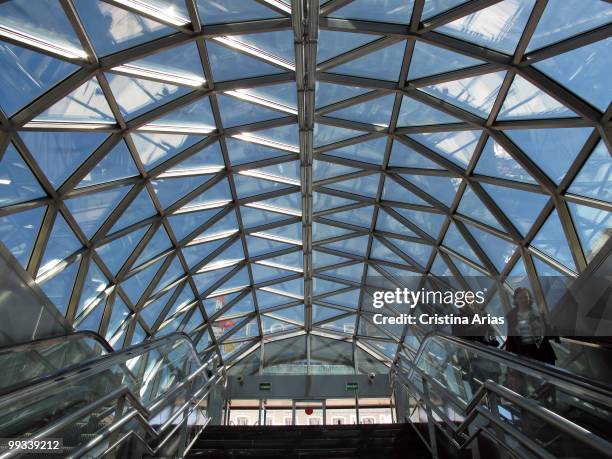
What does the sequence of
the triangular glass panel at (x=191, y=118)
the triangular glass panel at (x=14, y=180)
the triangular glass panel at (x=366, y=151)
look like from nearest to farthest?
the triangular glass panel at (x=14, y=180) < the triangular glass panel at (x=191, y=118) < the triangular glass panel at (x=366, y=151)

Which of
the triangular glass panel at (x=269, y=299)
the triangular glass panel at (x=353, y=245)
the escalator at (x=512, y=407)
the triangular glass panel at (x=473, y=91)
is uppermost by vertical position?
the triangular glass panel at (x=353, y=245)

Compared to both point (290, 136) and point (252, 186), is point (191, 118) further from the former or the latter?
point (252, 186)

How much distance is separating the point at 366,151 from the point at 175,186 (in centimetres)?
837

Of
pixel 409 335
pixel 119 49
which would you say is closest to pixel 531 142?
pixel 119 49

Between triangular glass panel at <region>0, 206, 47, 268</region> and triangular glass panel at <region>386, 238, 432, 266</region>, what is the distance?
17.7m

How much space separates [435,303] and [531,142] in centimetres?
1481

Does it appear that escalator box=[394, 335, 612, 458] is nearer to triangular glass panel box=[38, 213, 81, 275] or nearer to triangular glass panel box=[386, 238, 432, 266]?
triangular glass panel box=[38, 213, 81, 275]

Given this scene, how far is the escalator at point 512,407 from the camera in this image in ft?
14.4

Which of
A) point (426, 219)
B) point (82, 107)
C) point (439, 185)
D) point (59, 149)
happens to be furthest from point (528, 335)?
point (426, 219)

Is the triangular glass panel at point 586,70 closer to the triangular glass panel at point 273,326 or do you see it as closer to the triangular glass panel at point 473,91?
the triangular glass panel at point 473,91

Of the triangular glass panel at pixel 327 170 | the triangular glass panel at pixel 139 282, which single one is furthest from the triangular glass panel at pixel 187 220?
the triangular glass panel at pixel 327 170

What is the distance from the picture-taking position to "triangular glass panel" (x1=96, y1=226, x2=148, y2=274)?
19.0m

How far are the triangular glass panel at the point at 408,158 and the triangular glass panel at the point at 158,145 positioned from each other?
26.4ft

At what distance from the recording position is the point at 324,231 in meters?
27.6
